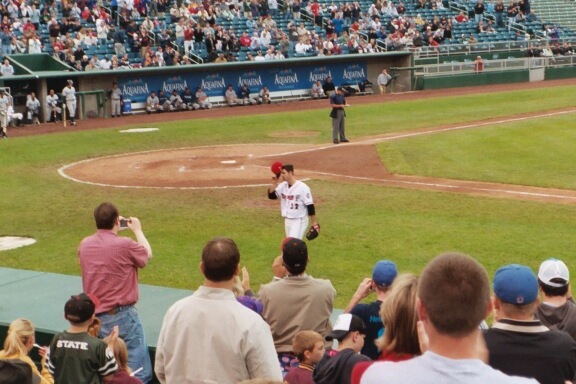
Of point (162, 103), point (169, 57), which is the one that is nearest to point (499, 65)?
point (169, 57)

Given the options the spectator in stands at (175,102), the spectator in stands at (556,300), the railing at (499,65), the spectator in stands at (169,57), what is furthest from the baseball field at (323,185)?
the railing at (499,65)

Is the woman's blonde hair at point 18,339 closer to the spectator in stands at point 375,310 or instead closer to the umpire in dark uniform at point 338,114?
the spectator in stands at point 375,310

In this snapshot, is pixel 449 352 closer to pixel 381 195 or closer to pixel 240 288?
pixel 240 288

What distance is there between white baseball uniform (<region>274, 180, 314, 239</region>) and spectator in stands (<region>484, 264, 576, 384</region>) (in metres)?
9.33

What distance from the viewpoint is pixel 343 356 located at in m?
5.11

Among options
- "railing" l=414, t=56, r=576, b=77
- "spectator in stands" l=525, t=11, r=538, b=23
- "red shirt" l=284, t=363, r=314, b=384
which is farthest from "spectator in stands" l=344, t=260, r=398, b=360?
"spectator in stands" l=525, t=11, r=538, b=23

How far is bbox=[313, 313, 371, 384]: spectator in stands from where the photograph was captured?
5.04 metres

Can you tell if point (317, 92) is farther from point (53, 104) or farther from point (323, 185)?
point (323, 185)

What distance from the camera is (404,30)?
47531 mm

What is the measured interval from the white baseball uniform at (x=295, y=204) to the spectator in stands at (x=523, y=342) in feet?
30.6

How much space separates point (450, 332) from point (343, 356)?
193 centimetres

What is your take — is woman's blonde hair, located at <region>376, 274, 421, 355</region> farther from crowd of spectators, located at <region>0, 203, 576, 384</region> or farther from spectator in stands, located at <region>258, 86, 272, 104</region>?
spectator in stands, located at <region>258, 86, 272, 104</region>

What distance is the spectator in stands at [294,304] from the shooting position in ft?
22.2

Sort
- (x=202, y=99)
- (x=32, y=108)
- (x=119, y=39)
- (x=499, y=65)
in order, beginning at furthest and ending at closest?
(x=499, y=65), (x=119, y=39), (x=202, y=99), (x=32, y=108)
